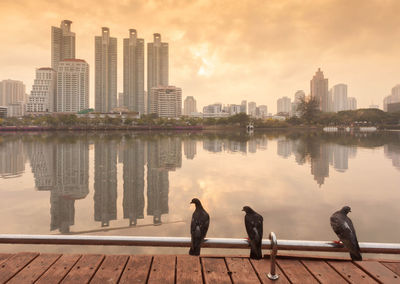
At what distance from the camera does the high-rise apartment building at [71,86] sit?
139 meters

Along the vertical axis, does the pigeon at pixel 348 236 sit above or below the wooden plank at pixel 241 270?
above

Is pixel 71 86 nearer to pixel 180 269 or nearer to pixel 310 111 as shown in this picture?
pixel 310 111

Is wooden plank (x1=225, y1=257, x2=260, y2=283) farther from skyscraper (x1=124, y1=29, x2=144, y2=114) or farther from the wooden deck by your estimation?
skyscraper (x1=124, y1=29, x2=144, y2=114)

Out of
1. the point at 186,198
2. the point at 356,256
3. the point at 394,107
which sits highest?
the point at 394,107

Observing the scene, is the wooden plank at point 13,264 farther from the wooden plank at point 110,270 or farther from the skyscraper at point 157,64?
the skyscraper at point 157,64

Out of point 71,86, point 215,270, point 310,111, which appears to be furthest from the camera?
point 71,86

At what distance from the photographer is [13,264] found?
3439 millimetres

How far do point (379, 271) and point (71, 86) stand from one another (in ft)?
511

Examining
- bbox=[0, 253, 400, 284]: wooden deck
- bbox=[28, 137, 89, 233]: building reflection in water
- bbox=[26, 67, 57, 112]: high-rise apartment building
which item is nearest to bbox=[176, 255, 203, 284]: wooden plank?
bbox=[0, 253, 400, 284]: wooden deck

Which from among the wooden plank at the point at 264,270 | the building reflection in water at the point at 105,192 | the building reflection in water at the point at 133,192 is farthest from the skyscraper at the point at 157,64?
the wooden plank at the point at 264,270

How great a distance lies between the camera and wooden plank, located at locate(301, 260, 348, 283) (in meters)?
3.16

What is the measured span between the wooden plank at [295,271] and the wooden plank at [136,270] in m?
1.72

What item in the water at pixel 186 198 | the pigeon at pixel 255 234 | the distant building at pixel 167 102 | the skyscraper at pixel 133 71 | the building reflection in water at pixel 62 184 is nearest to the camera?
the pigeon at pixel 255 234

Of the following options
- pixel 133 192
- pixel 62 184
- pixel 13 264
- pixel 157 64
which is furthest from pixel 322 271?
pixel 157 64
